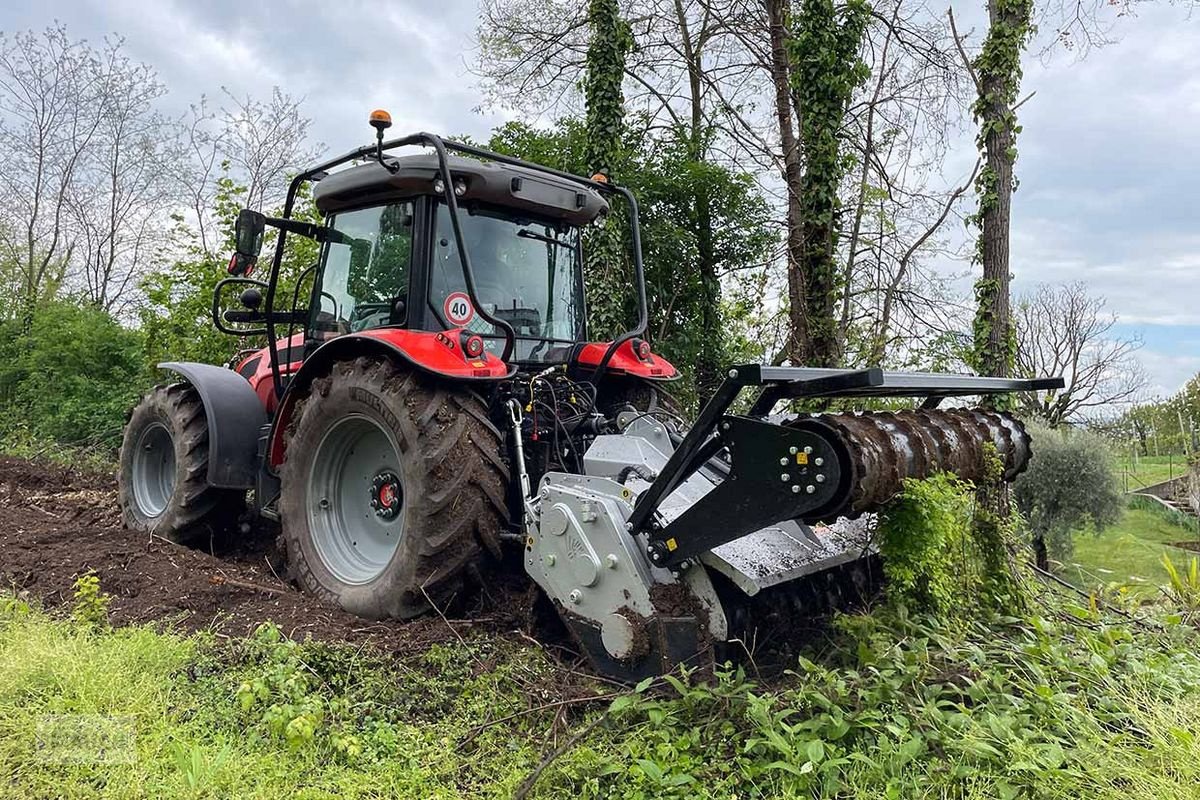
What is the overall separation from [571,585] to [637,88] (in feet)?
41.5

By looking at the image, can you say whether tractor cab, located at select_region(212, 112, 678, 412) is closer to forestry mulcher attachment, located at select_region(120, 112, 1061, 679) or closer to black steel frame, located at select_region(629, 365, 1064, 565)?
forestry mulcher attachment, located at select_region(120, 112, 1061, 679)

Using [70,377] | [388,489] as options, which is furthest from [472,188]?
[70,377]

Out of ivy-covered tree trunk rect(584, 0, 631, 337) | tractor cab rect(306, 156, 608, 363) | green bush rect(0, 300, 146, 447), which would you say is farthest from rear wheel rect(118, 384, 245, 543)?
green bush rect(0, 300, 146, 447)

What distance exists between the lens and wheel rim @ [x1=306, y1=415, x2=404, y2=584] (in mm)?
3924

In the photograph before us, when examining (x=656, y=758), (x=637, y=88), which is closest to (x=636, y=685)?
(x=656, y=758)

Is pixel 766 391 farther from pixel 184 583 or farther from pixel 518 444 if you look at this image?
pixel 184 583

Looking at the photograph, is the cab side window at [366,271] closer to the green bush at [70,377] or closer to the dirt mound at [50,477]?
the dirt mound at [50,477]

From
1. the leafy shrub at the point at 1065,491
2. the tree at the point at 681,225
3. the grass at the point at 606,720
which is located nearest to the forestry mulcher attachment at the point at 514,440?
the grass at the point at 606,720

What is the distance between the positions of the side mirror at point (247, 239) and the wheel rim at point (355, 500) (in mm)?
1056

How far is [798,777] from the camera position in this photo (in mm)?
2248

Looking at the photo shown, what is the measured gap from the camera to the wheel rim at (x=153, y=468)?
5551 mm

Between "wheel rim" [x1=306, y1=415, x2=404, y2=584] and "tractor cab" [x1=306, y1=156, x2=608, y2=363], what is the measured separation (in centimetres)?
61

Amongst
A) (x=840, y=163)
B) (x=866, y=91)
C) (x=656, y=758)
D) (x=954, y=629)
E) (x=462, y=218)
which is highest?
(x=866, y=91)

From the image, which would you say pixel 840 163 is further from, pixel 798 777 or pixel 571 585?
pixel 798 777
